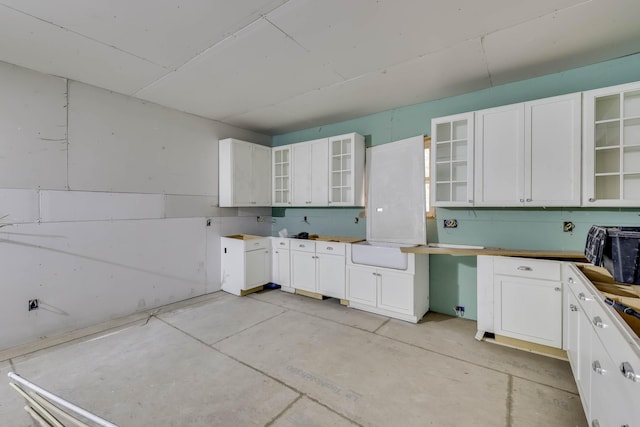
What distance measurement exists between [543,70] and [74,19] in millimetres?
4104

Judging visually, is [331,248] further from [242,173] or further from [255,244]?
[242,173]

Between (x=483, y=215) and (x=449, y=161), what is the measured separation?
0.74 meters

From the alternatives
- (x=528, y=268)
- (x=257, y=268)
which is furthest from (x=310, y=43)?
(x=257, y=268)

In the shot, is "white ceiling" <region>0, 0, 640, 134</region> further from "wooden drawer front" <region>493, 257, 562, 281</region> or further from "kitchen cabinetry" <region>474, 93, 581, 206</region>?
"wooden drawer front" <region>493, 257, 562, 281</region>

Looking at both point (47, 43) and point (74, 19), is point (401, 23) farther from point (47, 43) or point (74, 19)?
point (47, 43)

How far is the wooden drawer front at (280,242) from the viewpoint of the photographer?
430cm

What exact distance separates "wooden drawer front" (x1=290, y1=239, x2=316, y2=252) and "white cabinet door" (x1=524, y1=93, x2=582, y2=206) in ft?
8.52

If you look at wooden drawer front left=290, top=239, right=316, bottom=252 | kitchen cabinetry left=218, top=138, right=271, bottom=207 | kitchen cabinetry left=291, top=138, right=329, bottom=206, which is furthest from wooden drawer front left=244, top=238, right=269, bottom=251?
kitchen cabinetry left=291, top=138, right=329, bottom=206

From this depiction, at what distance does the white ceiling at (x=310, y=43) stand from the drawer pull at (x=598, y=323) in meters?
2.02

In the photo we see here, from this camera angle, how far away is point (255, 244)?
425 cm

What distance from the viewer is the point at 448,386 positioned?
6.72 feet

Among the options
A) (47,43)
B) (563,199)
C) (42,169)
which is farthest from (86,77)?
(563,199)

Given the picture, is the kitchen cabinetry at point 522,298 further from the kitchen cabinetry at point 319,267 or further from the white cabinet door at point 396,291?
the kitchen cabinetry at point 319,267

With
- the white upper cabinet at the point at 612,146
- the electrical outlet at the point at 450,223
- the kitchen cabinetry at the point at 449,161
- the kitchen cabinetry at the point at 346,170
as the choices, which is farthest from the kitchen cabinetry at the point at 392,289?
the white upper cabinet at the point at 612,146
